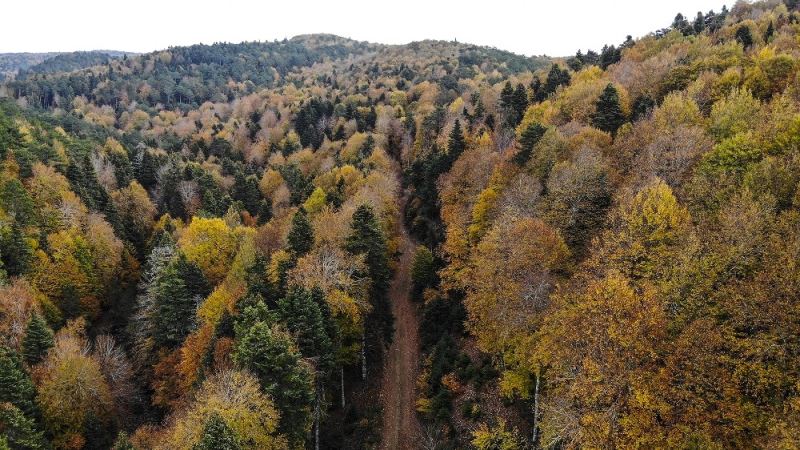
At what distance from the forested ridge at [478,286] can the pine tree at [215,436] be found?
12 cm

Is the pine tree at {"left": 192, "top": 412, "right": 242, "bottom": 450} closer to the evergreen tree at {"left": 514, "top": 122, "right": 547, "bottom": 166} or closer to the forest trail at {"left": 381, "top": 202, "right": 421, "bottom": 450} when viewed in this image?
the forest trail at {"left": 381, "top": 202, "right": 421, "bottom": 450}

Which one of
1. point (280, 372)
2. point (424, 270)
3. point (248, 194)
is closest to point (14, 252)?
point (248, 194)

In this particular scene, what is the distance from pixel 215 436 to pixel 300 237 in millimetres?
27512

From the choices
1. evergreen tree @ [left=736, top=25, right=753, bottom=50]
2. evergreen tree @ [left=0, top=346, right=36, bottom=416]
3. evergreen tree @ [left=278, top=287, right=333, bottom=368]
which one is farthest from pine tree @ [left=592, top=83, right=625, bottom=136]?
evergreen tree @ [left=0, top=346, right=36, bottom=416]

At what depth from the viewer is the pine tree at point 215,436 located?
90.9ft

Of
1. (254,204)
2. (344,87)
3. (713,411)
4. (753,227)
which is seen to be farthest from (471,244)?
(344,87)

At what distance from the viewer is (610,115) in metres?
58.8

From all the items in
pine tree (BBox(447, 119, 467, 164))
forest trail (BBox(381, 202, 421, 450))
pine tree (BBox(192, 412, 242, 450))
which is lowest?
forest trail (BBox(381, 202, 421, 450))

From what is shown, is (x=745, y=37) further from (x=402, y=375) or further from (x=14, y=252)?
(x=14, y=252)

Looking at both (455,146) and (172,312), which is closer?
(172,312)

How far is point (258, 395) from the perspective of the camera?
32281 millimetres

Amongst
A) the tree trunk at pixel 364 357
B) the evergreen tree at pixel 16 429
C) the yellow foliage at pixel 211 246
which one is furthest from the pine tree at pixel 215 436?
the yellow foliage at pixel 211 246

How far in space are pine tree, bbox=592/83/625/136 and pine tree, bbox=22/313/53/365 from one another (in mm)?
66075

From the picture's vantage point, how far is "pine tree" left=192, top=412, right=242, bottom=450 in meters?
27.7
